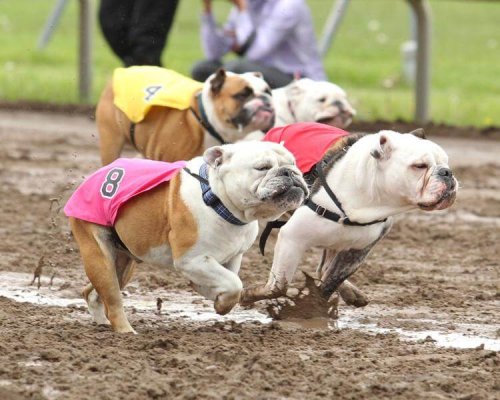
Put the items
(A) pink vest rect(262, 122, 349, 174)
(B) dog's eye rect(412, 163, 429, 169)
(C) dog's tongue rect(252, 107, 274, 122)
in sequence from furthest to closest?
(C) dog's tongue rect(252, 107, 274, 122) < (A) pink vest rect(262, 122, 349, 174) < (B) dog's eye rect(412, 163, 429, 169)

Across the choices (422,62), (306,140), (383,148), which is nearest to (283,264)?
(306,140)

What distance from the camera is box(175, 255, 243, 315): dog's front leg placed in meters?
6.26

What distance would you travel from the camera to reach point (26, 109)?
51.7ft

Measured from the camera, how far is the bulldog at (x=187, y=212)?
20.2 ft

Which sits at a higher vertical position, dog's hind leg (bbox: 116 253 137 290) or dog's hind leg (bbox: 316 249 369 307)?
dog's hind leg (bbox: 116 253 137 290)

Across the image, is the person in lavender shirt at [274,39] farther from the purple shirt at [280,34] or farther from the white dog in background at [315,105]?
the white dog in background at [315,105]

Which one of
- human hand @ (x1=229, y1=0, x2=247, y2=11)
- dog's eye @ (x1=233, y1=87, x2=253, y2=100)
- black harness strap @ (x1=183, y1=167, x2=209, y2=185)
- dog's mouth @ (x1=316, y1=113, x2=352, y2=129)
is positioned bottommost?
human hand @ (x1=229, y1=0, x2=247, y2=11)

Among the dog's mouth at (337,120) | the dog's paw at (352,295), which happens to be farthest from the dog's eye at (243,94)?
the dog's paw at (352,295)

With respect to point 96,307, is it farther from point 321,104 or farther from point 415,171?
point 321,104

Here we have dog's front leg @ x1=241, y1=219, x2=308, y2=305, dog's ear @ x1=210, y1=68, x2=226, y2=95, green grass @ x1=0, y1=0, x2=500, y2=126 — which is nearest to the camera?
dog's front leg @ x1=241, y1=219, x2=308, y2=305

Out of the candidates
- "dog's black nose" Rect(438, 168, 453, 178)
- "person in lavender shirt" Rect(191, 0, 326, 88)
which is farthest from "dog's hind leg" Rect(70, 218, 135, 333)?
"person in lavender shirt" Rect(191, 0, 326, 88)

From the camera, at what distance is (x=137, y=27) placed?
42.3 feet

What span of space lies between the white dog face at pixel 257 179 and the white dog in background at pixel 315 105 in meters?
3.32

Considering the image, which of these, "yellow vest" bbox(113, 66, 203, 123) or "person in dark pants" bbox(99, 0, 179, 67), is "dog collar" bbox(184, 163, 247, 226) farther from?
"person in dark pants" bbox(99, 0, 179, 67)
